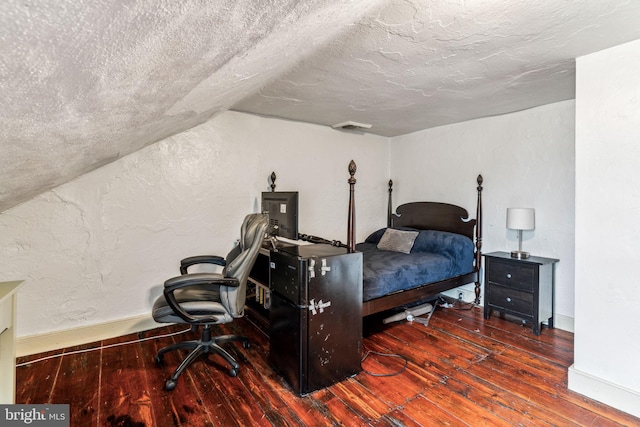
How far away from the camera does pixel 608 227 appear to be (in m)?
1.91

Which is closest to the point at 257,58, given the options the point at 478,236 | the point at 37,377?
the point at 37,377

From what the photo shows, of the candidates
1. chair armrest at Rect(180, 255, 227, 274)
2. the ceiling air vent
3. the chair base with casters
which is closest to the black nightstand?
the ceiling air vent

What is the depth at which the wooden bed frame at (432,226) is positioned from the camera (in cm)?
266

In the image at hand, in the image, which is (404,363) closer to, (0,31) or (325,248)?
(325,248)

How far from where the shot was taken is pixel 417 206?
425 cm

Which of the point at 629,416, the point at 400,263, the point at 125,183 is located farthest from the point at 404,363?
the point at 125,183

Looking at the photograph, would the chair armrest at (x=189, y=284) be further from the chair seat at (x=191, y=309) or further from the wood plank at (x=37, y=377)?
the wood plank at (x=37, y=377)

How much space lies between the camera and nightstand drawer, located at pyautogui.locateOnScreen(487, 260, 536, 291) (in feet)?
9.48

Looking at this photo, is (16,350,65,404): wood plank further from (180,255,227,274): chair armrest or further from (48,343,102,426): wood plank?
(180,255,227,274): chair armrest

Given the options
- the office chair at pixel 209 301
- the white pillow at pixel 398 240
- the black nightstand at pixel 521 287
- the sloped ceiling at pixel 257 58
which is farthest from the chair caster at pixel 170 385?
the black nightstand at pixel 521 287

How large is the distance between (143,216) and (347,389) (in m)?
2.33

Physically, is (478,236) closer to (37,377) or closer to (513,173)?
(513,173)

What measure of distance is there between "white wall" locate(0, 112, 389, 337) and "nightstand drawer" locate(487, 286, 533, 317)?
7.01 feet

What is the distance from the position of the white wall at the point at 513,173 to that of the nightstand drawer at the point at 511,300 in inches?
16.3
